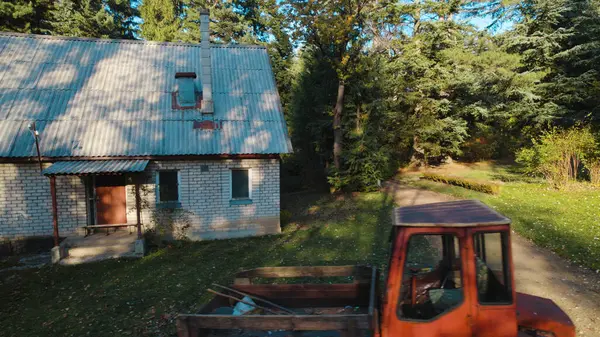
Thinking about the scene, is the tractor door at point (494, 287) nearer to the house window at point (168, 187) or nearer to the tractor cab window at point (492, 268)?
the tractor cab window at point (492, 268)

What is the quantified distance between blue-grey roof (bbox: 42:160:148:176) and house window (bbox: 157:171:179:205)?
1010mm

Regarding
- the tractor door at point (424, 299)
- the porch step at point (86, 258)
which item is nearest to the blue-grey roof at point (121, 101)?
the porch step at point (86, 258)

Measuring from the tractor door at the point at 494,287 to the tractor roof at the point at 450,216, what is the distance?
8 centimetres

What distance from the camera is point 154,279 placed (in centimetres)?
905

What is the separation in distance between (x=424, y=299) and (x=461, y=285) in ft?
1.43

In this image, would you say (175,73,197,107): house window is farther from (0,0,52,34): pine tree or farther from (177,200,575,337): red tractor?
(0,0,52,34): pine tree

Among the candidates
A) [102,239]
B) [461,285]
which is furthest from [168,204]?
[461,285]

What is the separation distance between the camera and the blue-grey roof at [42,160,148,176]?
10.3 m

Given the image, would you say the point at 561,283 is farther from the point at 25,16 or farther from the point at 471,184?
the point at 25,16

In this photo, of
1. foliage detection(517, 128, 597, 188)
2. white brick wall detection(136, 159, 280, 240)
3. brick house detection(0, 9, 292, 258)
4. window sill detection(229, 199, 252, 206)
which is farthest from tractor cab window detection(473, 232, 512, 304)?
foliage detection(517, 128, 597, 188)

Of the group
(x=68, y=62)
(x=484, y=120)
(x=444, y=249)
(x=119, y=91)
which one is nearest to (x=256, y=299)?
(x=444, y=249)

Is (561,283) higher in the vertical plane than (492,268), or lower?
lower

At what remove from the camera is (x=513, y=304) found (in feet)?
11.0

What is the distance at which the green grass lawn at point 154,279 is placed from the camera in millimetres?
6945
